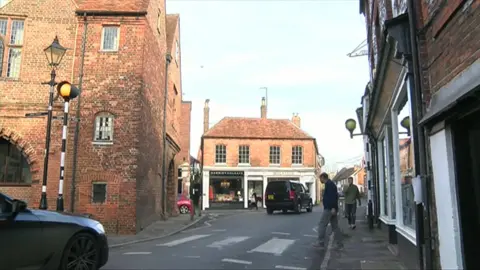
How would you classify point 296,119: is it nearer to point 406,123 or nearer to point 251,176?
point 251,176

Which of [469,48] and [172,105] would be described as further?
[172,105]

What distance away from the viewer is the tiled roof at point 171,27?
22781 mm

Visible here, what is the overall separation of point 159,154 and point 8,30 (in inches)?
313

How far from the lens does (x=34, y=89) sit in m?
15.9

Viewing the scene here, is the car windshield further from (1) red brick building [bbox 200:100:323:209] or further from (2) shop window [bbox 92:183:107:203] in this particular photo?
(1) red brick building [bbox 200:100:323:209]

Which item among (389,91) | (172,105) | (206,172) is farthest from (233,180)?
(389,91)

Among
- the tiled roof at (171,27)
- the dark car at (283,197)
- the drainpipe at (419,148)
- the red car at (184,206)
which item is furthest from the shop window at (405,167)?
the red car at (184,206)

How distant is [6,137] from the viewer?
15.6 metres

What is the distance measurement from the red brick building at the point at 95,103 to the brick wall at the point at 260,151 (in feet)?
80.0

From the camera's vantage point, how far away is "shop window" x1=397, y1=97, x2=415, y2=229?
769cm

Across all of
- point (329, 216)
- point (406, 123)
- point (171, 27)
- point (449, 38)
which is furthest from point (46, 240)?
point (171, 27)

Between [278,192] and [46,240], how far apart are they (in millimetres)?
20715

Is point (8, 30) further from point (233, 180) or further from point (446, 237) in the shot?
point (233, 180)

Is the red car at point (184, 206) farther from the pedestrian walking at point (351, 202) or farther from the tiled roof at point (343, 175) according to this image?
the tiled roof at point (343, 175)
